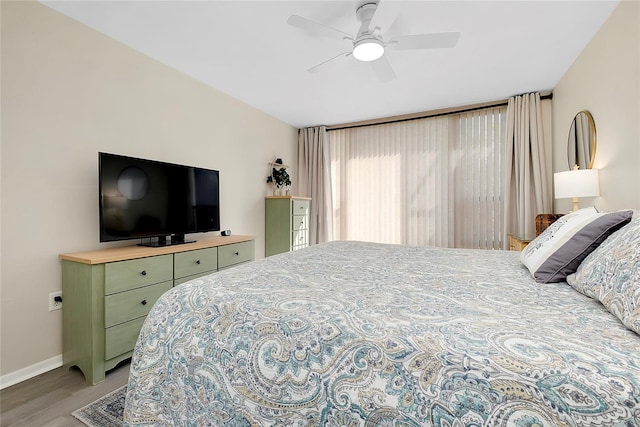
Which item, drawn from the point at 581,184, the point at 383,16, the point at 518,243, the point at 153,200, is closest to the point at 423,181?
the point at 518,243

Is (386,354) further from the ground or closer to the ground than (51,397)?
further from the ground

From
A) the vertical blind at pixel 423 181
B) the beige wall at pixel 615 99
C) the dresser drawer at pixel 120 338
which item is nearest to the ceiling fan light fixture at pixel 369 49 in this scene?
the beige wall at pixel 615 99

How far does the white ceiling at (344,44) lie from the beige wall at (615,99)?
0.15 m

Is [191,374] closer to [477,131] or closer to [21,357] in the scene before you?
[21,357]

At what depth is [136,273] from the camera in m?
2.05

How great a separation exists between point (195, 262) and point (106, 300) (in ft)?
2.35

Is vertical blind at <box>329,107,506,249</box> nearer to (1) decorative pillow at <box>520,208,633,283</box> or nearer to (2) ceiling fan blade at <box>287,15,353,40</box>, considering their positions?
(2) ceiling fan blade at <box>287,15,353,40</box>

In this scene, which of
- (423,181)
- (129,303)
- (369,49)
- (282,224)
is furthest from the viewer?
(423,181)

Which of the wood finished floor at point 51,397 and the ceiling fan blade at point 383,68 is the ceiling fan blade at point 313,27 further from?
the wood finished floor at point 51,397

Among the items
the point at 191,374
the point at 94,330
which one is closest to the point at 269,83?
the point at 94,330

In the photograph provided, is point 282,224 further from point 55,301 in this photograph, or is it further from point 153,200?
point 55,301

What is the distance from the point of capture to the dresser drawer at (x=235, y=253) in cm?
281

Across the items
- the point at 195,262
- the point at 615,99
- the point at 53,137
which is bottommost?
the point at 195,262

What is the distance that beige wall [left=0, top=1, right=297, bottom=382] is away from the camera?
1.86 meters
